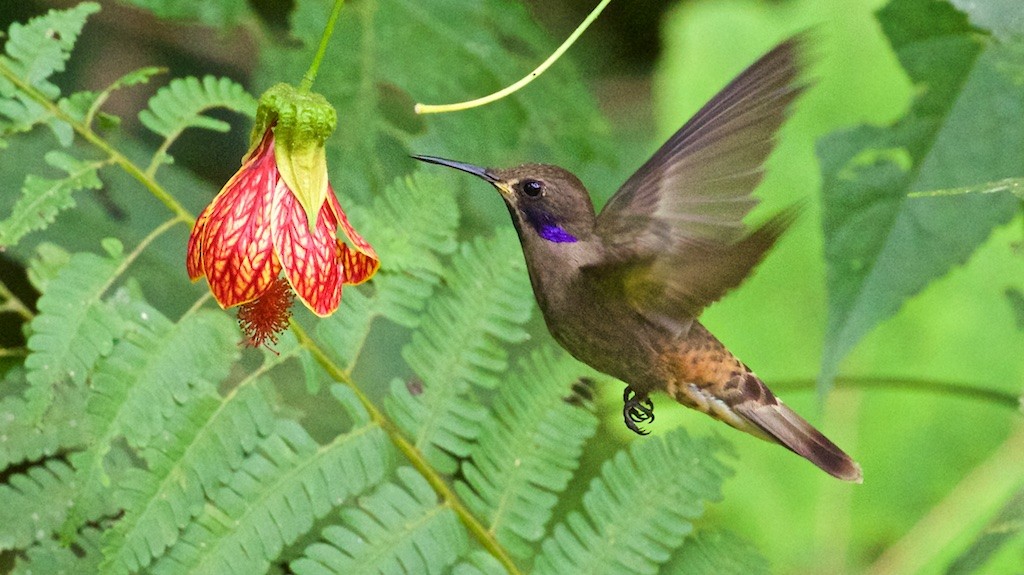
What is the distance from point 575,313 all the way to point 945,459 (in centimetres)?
212

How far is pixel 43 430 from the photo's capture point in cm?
174

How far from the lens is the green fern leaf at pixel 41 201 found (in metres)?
1.56

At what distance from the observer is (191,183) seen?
7.81ft

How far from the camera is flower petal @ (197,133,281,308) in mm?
1379

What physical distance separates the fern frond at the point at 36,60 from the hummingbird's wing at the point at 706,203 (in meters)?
0.78

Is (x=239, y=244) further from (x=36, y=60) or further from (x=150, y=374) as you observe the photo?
(x=36, y=60)

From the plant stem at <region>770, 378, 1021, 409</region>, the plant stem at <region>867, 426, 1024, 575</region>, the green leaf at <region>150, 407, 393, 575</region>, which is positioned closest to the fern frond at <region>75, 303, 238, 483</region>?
the green leaf at <region>150, 407, 393, 575</region>

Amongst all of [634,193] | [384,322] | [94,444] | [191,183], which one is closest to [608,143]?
[384,322]

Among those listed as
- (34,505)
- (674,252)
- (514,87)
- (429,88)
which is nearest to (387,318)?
(429,88)

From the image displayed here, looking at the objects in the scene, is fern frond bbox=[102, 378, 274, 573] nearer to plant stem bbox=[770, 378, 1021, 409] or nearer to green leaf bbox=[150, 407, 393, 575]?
green leaf bbox=[150, 407, 393, 575]

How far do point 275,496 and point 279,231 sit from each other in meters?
0.44

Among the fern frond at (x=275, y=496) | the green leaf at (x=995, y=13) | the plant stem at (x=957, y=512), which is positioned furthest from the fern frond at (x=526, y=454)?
the plant stem at (x=957, y=512)

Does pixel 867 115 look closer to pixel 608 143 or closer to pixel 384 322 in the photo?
pixel 608 143

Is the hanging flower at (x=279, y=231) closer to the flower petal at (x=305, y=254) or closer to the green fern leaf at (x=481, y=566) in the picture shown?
the flower petal at (x=305, y=254)
